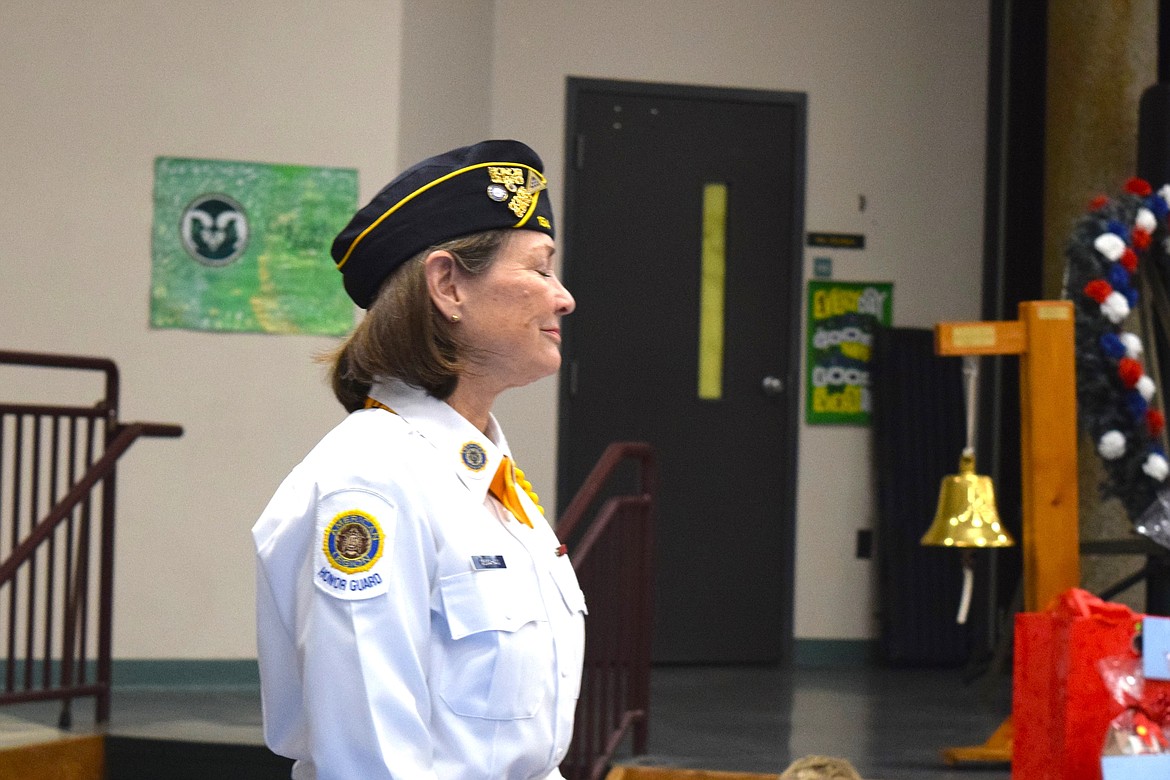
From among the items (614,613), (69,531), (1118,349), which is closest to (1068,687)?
(1118,349)

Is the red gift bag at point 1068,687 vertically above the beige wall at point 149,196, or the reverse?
the beige wall at point 149,196

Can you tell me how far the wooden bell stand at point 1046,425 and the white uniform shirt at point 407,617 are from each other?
10.9 ft

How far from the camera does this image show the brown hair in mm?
1617

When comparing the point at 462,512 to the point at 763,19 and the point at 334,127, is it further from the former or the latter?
the point at 763,19

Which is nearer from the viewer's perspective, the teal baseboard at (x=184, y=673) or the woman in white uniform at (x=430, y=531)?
the woman in white uniform at (x=430, y=531)

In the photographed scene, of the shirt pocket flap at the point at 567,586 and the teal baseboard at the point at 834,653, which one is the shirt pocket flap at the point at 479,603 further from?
the teal baseboard at the point at 834,653

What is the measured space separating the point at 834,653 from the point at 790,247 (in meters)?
1.98

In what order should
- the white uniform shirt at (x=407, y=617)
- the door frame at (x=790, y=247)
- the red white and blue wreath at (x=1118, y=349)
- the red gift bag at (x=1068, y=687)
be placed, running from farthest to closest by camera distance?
the door frame at (x=790, y=247), the red white and blue wreath at (x=1118, y=349), the red gift bag at (x=1068, y=687), the white uniform shirt at (x=407, y=617)

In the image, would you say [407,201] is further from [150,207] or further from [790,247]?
[790,247]

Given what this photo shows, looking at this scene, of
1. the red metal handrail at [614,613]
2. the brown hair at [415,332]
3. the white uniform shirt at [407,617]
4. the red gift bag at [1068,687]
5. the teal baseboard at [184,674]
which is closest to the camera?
the white uniform shirt at [407,617]

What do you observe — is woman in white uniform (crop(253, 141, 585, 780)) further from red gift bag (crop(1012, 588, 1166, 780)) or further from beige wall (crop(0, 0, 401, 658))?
beige wall (crop(0, 0, 401, 658))

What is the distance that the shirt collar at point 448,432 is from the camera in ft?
5.13

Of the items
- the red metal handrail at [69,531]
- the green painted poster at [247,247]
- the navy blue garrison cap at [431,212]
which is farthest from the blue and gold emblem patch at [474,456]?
the green painted poster at [247,247]

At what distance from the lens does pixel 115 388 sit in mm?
4875
